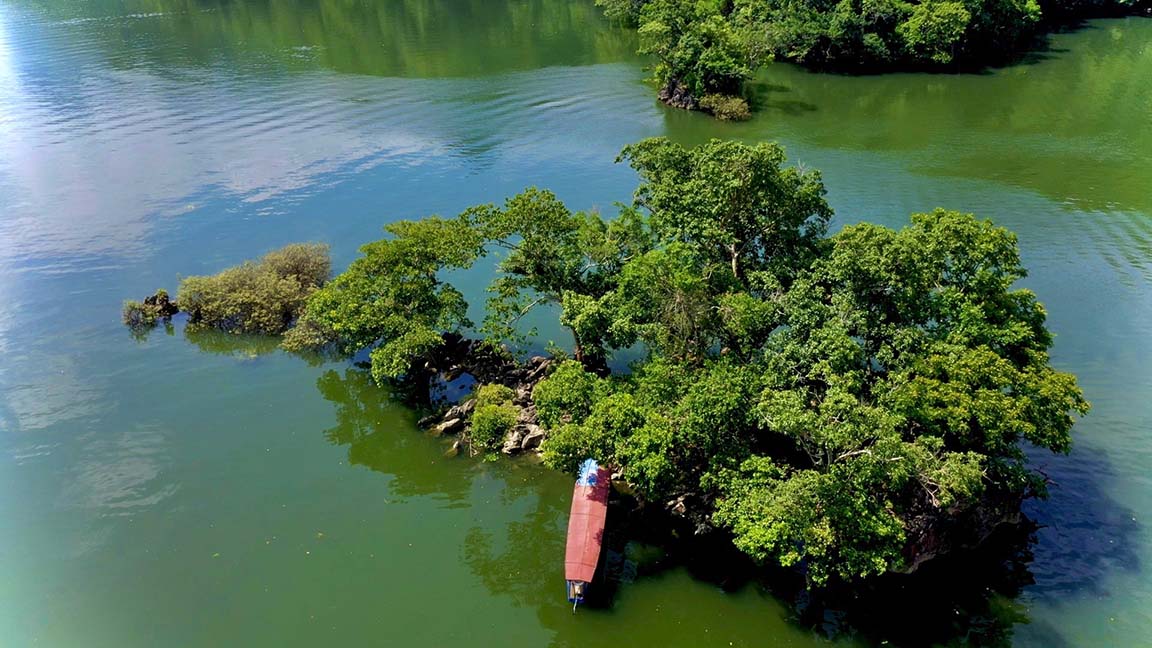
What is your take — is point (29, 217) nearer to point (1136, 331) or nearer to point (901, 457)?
point (901, 457)

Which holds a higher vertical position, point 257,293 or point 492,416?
point 257,293

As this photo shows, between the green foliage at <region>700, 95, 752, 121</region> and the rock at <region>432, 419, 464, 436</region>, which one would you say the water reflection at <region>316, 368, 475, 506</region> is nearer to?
the rock at <region>432, 419, 464, 436</region>

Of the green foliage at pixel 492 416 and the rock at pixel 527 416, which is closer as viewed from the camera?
the green foliage at pixel 492 416

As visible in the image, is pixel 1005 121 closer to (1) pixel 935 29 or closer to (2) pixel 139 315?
(1) pixel 935 29

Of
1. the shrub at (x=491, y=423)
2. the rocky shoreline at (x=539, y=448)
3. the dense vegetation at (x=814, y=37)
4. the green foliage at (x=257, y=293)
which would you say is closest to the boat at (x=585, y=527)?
the rocky shoreline at (x=539, y=448)

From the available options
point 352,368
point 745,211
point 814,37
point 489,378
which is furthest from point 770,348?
point 814,37

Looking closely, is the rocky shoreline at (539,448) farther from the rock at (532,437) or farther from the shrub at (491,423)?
the shrub at (491,423)
